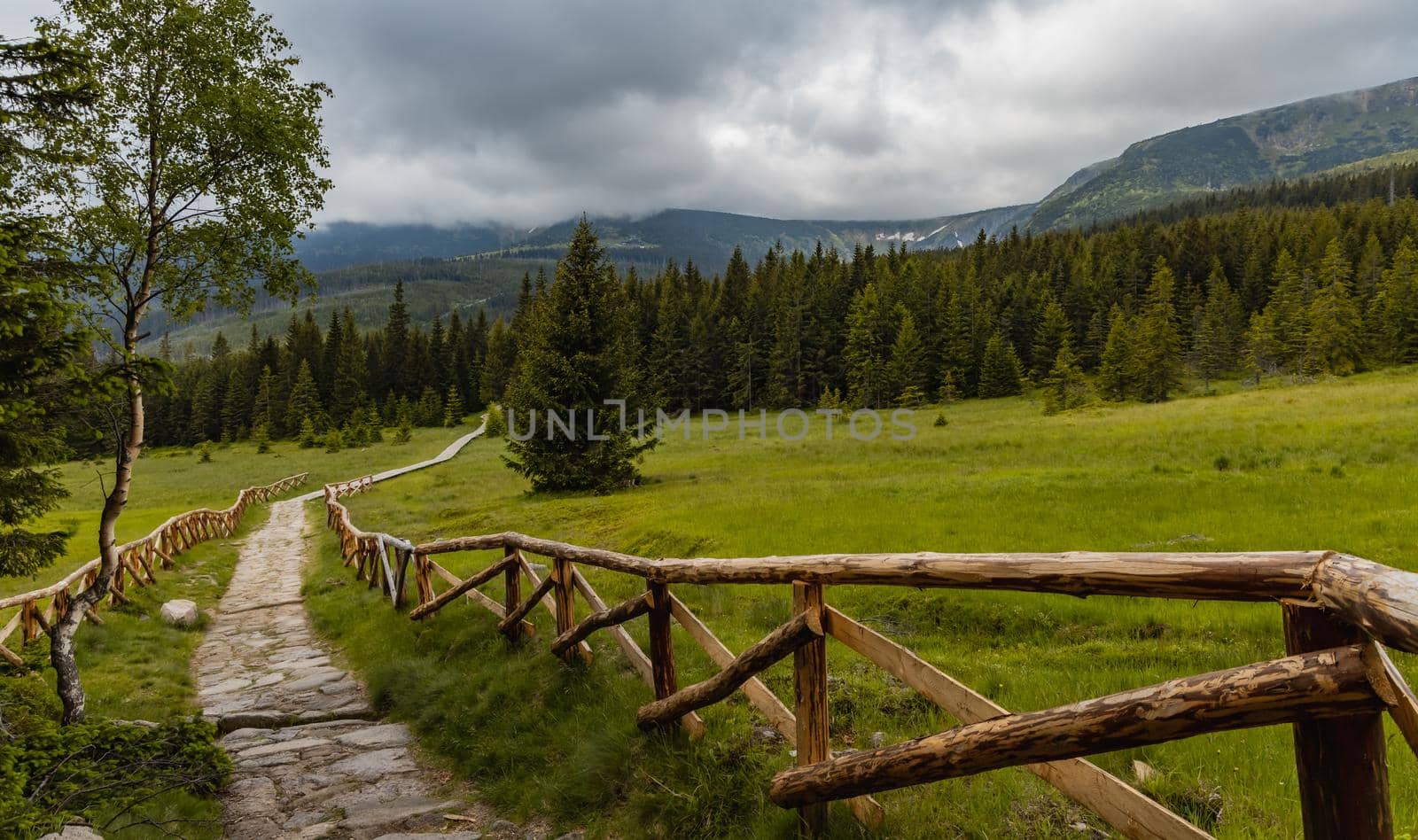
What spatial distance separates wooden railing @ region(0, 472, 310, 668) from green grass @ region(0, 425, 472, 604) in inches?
63.9

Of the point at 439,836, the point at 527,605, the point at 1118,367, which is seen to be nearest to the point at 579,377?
the point at 527,605

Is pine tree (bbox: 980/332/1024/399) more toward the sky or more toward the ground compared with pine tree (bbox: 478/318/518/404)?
more toward the ground

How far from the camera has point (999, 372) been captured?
72.4m

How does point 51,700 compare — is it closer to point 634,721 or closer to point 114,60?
point 634,721

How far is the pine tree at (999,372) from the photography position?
7206 centimetres

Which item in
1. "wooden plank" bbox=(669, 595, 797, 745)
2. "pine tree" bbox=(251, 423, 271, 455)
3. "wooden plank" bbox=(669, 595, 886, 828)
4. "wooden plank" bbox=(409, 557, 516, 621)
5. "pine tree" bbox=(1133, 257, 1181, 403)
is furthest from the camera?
"pine tree" bbox=(251, 423, 271, 455)

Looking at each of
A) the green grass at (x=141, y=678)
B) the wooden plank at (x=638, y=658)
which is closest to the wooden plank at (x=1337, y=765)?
the wooden plank at (x=638, y=658)

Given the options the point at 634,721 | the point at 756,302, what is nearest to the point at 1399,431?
the point at 634,721

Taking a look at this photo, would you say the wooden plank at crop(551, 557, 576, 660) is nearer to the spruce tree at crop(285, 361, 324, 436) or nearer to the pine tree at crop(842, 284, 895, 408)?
the pine tree at crop(842, 284, 895, 408)

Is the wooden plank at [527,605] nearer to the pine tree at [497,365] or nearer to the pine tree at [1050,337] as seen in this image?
the pine tree at [1050,337]

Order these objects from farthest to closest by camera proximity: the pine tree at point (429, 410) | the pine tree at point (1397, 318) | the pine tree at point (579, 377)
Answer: the pine tree at point (429, 410) → the pine tree at point (1397, 318) → the pine tree at point (579, 377)

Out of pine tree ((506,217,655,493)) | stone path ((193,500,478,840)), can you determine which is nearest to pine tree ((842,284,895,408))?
pine tree ((506,217,655,493))

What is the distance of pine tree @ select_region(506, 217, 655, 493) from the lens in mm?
29344

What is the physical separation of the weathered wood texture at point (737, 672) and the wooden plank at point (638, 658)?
22cm
